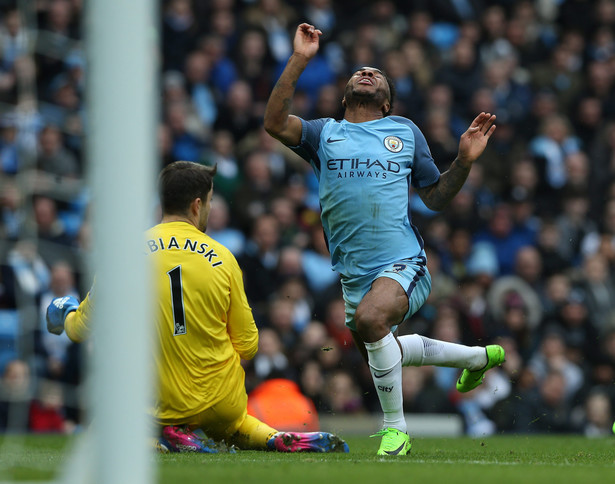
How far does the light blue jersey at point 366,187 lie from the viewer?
6.64 m

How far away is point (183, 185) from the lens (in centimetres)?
646

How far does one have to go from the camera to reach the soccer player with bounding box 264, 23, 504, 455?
6395 millimetres

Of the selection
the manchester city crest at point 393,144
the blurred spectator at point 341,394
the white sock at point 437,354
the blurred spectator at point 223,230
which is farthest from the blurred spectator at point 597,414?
A: the manchester city crest at point 393,144

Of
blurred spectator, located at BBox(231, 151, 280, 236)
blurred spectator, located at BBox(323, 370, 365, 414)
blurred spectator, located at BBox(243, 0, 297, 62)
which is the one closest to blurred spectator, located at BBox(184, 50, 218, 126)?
blurred spectator, located at BBox(243, 0, 297, 62)

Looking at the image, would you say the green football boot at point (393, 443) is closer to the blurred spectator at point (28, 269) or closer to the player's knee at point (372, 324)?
the player's knee at point (372, 324)

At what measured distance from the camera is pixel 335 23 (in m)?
15.3

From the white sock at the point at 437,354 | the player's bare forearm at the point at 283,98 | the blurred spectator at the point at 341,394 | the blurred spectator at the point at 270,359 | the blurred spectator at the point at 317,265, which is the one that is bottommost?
the blurred spectator at the point at 341,394

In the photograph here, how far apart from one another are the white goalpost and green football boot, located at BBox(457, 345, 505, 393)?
4.29 metres

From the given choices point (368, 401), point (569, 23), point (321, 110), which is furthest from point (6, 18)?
point (569, 23)

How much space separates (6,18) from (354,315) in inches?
248

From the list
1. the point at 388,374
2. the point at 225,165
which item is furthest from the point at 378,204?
the point at 225,165

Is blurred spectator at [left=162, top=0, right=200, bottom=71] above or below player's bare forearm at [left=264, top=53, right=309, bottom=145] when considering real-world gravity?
above

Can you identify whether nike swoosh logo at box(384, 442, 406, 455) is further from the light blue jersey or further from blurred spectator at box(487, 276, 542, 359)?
blurred spectator at box(487, 276, 542, 359)

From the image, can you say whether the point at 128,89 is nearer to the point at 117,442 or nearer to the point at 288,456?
the point at 117,442
